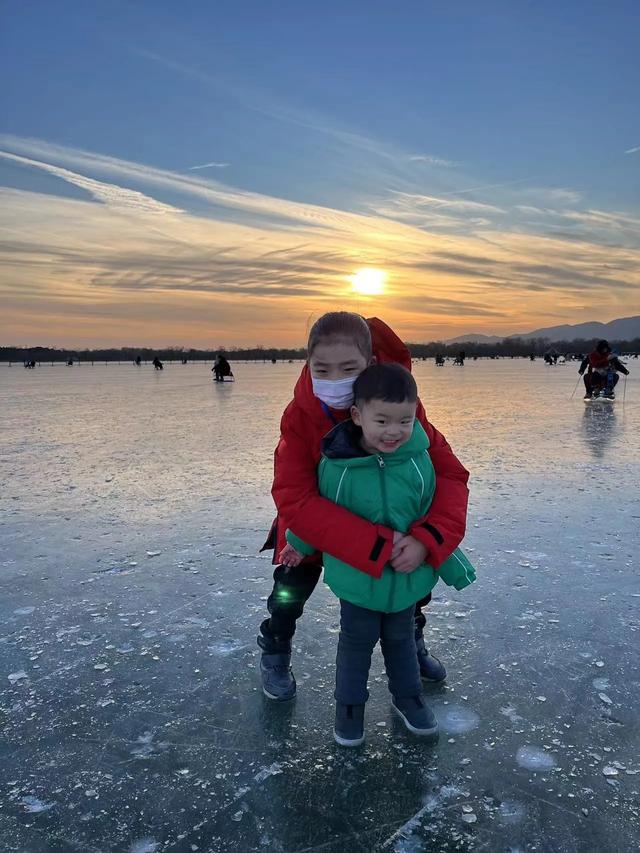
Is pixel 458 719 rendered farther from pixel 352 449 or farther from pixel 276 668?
pixel 352 449

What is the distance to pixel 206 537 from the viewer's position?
466 centimetres

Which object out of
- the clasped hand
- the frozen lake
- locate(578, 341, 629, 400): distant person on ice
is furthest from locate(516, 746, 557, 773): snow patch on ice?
locate(578, 341, 629, 400): distant person on ice

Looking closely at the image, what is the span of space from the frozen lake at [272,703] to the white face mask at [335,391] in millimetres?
1263

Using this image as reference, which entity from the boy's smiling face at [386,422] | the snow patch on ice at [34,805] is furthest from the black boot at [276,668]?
the boy's smiling face at [386,422]

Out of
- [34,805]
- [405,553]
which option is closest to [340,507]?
[405,553]

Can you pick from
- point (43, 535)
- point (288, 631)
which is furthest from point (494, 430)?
point (288, 631)

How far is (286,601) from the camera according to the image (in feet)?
8.80

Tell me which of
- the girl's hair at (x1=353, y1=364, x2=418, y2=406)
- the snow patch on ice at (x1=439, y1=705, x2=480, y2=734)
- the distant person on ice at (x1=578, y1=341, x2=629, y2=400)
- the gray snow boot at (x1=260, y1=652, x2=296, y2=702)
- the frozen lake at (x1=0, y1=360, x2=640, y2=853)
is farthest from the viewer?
the distant person on ice at (x1=578, y1=341, x2=629, y2=400)

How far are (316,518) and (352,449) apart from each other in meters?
0.29

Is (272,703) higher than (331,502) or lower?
lower

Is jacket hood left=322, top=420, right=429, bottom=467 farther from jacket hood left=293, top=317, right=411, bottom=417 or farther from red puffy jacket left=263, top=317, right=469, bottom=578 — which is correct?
jacket hood left=293, top=317, right=411, bottom=417

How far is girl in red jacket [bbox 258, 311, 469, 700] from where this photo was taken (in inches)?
89.3

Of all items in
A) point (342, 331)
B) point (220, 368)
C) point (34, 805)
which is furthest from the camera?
point (220, 368)

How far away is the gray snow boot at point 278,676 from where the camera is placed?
261cm
